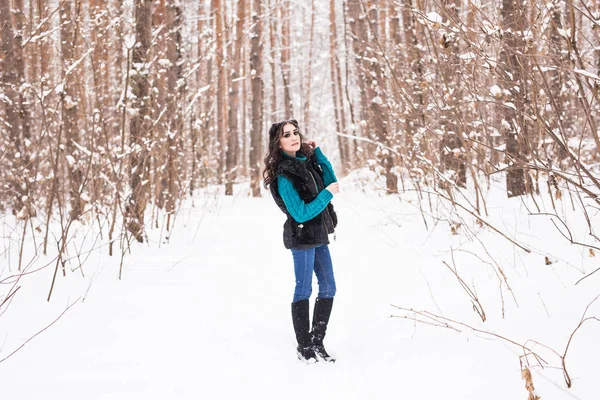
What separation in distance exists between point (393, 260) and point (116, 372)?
360 cm

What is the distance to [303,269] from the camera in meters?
3.22

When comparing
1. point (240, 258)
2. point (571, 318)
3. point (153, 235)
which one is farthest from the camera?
point (153, 235)

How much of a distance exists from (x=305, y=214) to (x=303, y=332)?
2.74 feet

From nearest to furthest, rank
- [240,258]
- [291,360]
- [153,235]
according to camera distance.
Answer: [291,360] → [240,258] → [153,235]

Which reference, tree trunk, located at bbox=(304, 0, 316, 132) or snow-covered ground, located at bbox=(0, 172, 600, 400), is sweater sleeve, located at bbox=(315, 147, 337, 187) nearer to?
snow-covered ground, located at bbox=(0, 172, 600, 400)

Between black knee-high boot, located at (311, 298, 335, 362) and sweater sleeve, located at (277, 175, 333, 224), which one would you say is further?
black knee-high boot, located at (311, 298, 335, 362)

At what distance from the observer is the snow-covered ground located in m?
2.51

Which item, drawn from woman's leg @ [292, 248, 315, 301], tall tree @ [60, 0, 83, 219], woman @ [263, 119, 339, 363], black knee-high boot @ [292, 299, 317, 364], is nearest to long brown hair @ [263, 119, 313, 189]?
woman @ [263, 119, 339, 363]

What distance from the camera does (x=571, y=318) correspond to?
2664 millimetres

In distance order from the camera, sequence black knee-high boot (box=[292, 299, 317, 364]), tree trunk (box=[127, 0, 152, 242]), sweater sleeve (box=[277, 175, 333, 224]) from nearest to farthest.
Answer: sweater sleeve (box=[277, 175, 333, 224]) → black knee-high boot (box=[292, 299, 317, 364]) → tree trunk (box=[127, 0, 152, 242])

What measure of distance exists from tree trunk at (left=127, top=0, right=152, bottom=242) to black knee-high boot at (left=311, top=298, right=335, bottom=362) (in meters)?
3.37

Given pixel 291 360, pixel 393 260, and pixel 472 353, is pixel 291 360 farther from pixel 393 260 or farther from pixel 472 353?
pixel 393 260

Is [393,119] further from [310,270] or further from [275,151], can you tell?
[310,270]

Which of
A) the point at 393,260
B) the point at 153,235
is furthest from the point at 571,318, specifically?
the point at 153,235
